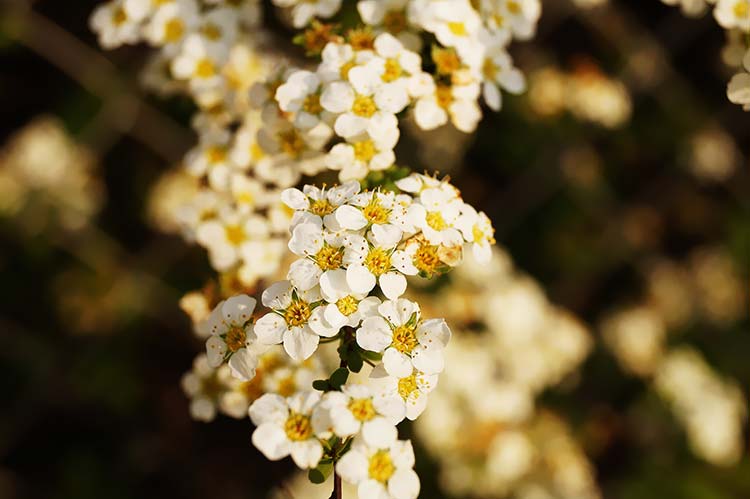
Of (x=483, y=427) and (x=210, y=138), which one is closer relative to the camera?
(x=210, y=138)

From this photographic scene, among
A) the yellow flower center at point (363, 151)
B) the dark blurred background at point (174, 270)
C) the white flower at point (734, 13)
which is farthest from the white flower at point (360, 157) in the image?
the dark blurred background at point (174, 270)

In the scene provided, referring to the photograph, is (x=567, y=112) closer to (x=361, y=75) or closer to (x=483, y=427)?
(x=483, y=427)

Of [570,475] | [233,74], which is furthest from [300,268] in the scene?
[570,475]

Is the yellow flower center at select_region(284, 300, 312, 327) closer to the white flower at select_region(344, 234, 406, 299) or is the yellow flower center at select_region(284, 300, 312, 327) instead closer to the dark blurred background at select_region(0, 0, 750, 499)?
the white flower at select_region(344, 234, 406, 299)

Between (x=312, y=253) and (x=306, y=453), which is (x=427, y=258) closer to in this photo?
(x=312, y=253)

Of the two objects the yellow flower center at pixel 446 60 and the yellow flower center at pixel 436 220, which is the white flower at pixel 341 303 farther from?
the yellow flower center at pixel 446 60

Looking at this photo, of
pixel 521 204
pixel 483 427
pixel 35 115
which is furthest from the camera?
pixel 521 204
